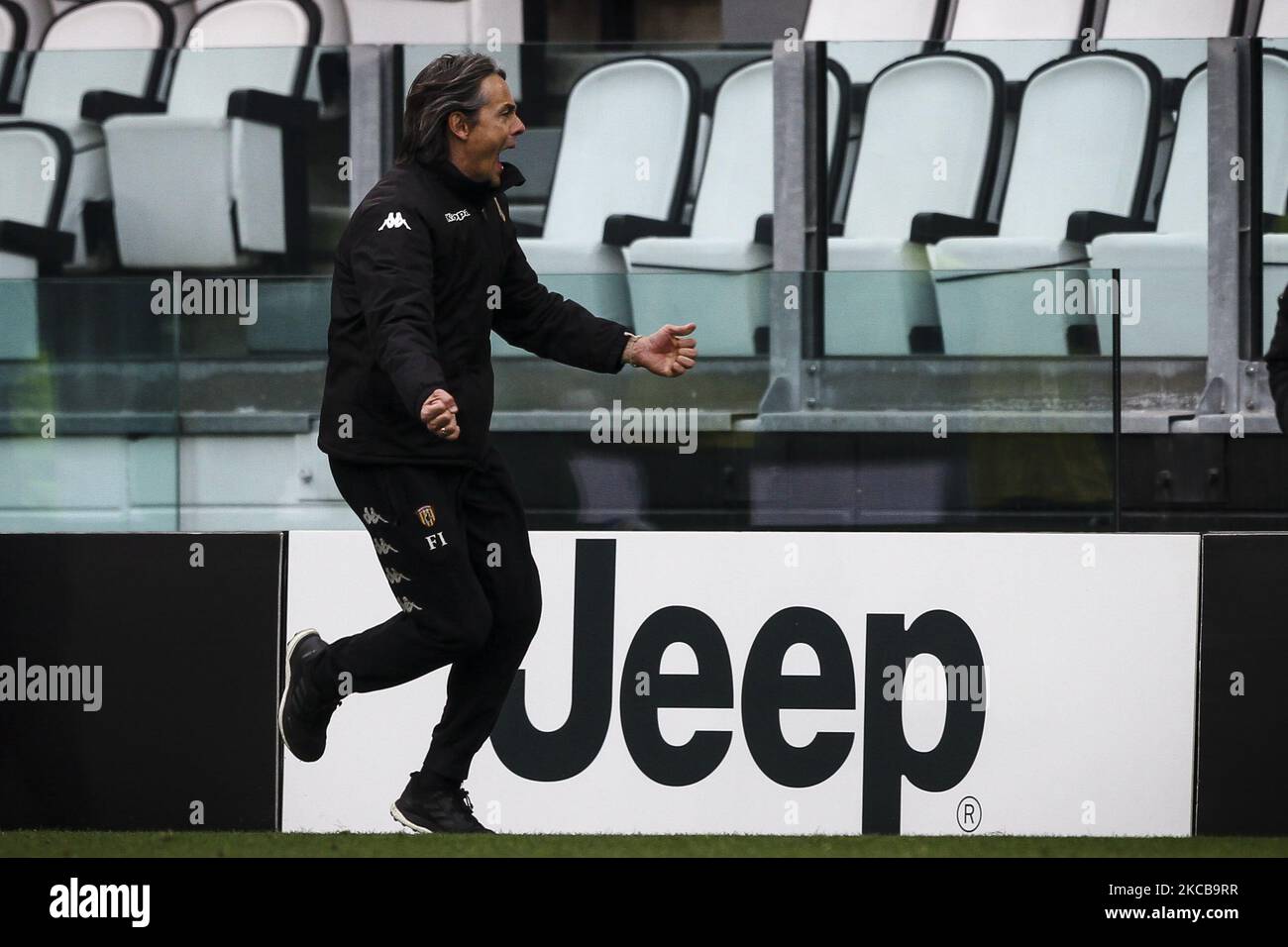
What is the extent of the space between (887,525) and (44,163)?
5.49 m

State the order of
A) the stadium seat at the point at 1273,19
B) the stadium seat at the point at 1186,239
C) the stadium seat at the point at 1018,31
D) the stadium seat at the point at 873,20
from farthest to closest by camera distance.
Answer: the stadium seat at the point at 873,20 < the stadium seat at the point at 1273,19 < the stadium seat at the point at 1018,31 < the stadium seat at the point at 1186,239

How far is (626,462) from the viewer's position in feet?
16.6

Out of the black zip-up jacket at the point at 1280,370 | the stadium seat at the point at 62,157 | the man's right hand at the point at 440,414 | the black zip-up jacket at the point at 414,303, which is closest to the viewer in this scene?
the man's right hand at the point at 440,414

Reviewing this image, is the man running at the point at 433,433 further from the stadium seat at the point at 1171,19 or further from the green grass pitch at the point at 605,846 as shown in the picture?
the stadium seat at the point at 1171,19

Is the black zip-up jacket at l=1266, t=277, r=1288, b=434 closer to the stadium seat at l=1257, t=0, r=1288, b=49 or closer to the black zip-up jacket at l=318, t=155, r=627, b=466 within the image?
the black zip-up jacket at l=318, t=155, r=627, b=466

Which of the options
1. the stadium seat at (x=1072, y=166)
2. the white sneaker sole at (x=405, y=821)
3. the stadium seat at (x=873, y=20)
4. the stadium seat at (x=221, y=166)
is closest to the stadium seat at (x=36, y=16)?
the stadium seat at (x=221, y=166)

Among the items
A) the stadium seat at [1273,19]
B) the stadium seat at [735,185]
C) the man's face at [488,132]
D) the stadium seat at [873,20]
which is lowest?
the man's face at [488,132]

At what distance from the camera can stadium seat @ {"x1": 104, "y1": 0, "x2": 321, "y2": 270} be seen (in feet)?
27.9

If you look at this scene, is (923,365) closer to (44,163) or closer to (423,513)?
(423,513)

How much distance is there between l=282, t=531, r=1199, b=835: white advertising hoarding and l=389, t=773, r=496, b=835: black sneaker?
0.47 meters

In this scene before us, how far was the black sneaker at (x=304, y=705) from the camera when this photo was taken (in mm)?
4270

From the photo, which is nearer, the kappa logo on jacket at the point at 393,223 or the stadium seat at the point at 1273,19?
the kappa logo on jacket at the point at 393,223

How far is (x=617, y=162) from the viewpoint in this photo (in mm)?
8531

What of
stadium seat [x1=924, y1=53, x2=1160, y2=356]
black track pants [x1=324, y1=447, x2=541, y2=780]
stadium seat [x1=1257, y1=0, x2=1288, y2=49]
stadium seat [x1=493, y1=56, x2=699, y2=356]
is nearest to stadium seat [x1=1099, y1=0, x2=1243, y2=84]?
stadium seat [x1=1257, y1=0, x2=1288, y2=49]
